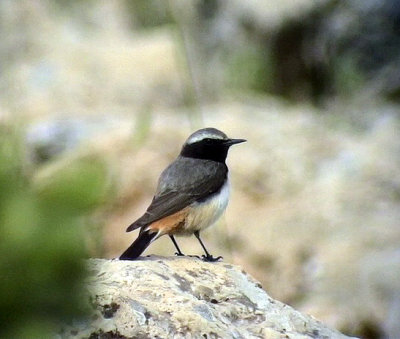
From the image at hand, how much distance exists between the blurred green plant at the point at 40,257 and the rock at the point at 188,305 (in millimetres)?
1988

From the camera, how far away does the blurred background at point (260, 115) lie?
899 centimetres

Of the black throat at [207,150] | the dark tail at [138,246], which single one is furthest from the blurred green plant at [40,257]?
the black throat at [207,150]

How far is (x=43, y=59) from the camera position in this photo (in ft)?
41.7

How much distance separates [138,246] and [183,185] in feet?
3.39

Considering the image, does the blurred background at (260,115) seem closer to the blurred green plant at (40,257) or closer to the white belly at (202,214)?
the white belly at (202,214)

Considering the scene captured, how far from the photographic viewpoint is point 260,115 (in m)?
11.5

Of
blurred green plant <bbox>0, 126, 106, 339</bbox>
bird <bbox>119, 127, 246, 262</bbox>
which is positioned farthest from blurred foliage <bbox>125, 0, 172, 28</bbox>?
blurred green plant <bbox>0, 126, 106, 339</bbox>

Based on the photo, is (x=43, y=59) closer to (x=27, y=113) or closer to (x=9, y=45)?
(x=9, y=45)

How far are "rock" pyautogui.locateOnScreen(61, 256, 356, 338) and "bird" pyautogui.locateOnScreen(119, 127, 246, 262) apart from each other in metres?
0.70

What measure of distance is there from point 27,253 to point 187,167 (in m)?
5.52

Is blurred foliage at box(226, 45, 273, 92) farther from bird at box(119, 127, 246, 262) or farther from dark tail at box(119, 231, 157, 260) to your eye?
dark tail at box(119, 231, 157, 260)

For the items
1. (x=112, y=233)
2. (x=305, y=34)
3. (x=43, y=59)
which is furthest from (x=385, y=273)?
(x=43, y=59)

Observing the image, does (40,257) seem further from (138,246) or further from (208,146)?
(208,146)

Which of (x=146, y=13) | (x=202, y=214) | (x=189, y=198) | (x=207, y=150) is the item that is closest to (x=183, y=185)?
(x=189, y=198)
